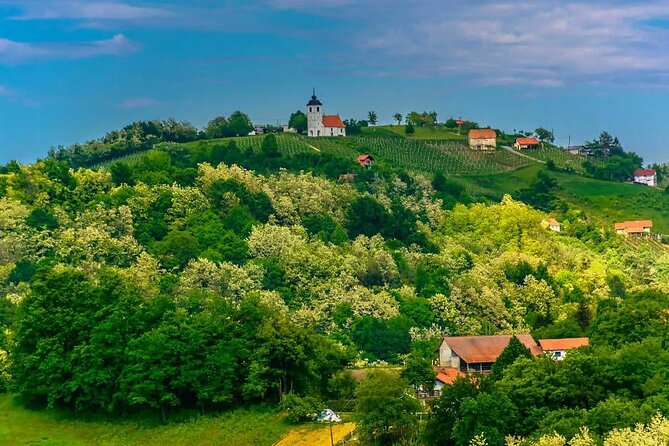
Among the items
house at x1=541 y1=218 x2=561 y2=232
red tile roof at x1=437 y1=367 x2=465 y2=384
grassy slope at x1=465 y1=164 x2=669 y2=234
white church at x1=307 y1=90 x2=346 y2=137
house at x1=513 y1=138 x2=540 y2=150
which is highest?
white church at x1=307 y1=90 x2=346 y2=137

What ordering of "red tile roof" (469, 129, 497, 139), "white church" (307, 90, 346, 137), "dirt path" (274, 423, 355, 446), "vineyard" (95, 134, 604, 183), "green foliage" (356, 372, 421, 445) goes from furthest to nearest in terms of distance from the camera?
1. "red tile roof" (469, 129, 497, 139)
2. "white church" (307, 90, 346, 137)
3. "vineyard" (95, 134, 604, 183)
4. "dirt path" (274, 423, 355, 446)
5. "green foliage" (356, 372, 421, 445)

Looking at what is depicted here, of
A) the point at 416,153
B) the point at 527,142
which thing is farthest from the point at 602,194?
the point at 416,153

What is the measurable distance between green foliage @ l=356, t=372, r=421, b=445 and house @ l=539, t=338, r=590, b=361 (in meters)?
16.1

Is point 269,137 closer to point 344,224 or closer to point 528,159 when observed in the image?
point 344,224

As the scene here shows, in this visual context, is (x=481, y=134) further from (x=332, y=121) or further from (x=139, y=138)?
(x=139, y=138)

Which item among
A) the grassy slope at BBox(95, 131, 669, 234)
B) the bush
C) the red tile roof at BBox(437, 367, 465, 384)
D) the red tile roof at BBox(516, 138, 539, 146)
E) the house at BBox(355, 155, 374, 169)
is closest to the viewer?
the bush

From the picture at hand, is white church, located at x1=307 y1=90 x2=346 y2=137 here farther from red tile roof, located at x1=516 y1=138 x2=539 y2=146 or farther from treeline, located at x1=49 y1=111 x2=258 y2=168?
red tile roof, located at x1=516 y1=138 x2=539 y2=146

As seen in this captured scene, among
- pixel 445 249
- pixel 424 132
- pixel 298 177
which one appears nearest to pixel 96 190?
pixel 298 177

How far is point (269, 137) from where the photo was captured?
106562 mm

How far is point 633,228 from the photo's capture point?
4011 inches

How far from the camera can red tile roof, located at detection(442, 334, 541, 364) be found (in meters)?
58.9

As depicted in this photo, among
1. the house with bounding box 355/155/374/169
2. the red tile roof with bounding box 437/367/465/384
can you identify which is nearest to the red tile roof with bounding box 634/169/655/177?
the house with bounding box 355/155/374/169

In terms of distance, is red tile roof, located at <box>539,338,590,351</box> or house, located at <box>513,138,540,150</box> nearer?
red tile roof, located at <box>539,338,590,351</box>

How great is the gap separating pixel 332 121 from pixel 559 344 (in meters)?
70.1
